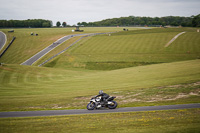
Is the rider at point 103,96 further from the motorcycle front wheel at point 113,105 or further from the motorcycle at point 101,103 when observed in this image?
the motorcycle front wheel at point 113,105

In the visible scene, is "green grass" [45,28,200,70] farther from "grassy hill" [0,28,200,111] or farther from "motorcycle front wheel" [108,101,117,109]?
"motorcycle front wheel" [108,101,117,109]

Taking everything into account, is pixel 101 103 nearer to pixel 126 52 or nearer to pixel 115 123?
pixel 115 123

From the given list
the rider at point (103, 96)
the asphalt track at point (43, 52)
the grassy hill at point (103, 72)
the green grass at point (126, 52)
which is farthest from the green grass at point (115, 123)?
the asphalt track at point (43, 52)

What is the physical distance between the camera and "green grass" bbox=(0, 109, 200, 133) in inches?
555

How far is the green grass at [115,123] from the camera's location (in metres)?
14.1

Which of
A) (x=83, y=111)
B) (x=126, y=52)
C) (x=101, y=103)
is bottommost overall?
(x=83, y=111)

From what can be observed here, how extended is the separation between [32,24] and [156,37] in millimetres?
132166

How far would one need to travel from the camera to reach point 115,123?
15.7 metres

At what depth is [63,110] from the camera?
21.0m

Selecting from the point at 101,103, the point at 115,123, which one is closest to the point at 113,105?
the point at 101,103

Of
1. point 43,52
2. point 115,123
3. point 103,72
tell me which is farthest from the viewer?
point 43,52

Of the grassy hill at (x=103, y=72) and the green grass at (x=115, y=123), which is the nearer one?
the green grass at (x=115, y=123)

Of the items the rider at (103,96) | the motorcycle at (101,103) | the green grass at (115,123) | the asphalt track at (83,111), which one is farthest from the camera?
the motorcycle at (101,103)

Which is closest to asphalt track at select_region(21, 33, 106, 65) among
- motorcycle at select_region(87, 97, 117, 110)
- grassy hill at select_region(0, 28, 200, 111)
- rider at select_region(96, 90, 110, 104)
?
grassy hill at select_region(0, 28, 200, 111)
